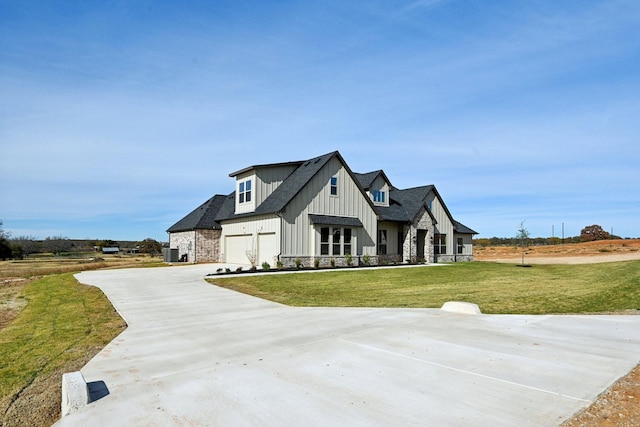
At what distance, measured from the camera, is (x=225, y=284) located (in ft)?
59.5

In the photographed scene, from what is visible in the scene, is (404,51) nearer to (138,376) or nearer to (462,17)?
(462,17)

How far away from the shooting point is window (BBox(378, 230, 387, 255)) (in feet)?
105

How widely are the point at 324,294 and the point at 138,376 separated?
9809 mm

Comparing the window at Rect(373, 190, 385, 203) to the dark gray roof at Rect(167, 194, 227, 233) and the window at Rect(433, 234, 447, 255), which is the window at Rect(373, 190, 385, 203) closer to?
the window at Rect(433, 234, 447, 255)

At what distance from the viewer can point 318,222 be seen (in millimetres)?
26469

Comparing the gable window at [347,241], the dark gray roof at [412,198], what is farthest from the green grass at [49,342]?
the dark gray roof at [412,198]

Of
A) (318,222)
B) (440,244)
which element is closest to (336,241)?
(318,222)

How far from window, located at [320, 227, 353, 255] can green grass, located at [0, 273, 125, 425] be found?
1469 centimetres

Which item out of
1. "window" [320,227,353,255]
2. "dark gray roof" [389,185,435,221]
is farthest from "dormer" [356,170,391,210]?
"window" [320,227,353,255]

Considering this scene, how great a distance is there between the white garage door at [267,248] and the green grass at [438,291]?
184 inches

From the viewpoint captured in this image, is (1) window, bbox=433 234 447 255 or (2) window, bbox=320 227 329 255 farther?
(1) window, bbox=433 234 447 255

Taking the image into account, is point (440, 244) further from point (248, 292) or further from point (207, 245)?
point (248, 292)

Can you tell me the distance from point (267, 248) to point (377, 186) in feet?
34.8

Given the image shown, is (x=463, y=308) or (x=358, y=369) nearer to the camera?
Result: (x=358, y=369)
